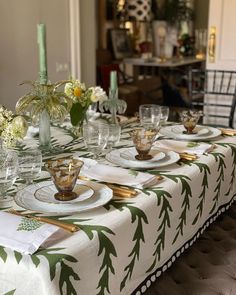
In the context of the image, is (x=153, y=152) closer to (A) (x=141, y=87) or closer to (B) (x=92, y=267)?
(B) (x=92, y=267)

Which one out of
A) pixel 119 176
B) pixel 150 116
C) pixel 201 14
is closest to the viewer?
pixel 119 176

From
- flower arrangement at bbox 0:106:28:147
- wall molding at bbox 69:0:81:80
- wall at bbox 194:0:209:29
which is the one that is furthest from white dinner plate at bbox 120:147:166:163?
wall at bbox 194:0:209:29

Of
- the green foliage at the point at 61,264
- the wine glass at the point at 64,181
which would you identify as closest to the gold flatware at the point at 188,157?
the wine glass at the point at 64,181

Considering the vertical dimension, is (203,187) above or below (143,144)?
below

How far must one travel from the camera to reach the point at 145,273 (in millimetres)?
1214

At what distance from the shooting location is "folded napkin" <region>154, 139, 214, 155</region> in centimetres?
166

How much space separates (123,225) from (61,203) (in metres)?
0.18

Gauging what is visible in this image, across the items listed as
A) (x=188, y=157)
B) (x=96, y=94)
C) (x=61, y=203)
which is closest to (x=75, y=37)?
(x=96, y=94)

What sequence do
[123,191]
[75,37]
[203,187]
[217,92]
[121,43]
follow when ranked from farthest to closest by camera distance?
[121,43]
[217,92]
[75,37]
[203,187]
[123,191]

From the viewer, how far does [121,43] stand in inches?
240

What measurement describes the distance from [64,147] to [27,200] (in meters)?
0.61

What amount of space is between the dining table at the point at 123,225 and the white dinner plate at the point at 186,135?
0.07 m

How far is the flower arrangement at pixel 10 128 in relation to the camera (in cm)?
143

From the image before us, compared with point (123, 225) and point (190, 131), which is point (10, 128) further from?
point (190, 131)
